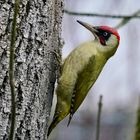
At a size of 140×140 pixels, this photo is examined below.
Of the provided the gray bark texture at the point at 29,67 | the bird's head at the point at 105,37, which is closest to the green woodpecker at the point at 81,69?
the bird's head at the point at 105,37

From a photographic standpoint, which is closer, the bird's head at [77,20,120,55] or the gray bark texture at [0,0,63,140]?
the gray bark texture at [0,0,63,140]

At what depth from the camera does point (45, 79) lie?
4.61 metres

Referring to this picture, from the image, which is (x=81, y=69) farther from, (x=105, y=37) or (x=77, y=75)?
(x=105, y=37)

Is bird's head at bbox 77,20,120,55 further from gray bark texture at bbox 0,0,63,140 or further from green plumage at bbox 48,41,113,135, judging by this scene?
gray bark texture at bbox 0,0,63,140

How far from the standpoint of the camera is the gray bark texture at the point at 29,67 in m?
4.26

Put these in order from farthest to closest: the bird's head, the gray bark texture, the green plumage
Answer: the bird's head < the green plumage < the gray bark texture

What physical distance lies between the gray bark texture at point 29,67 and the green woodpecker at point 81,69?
2.86ft

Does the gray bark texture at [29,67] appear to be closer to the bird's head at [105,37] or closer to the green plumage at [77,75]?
the green plumage at [77,75]

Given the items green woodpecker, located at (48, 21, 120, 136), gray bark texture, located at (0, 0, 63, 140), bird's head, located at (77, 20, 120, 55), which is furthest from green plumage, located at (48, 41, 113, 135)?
gray bark texture, located at (0, 0, 63, 140)

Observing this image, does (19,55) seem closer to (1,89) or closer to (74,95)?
(1,89)

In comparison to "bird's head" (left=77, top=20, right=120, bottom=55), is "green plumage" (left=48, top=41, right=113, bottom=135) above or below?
below

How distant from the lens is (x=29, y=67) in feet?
14.5

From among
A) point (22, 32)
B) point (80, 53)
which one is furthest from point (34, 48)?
point (80, 53)

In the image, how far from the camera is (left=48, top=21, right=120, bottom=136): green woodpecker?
5645 mm
